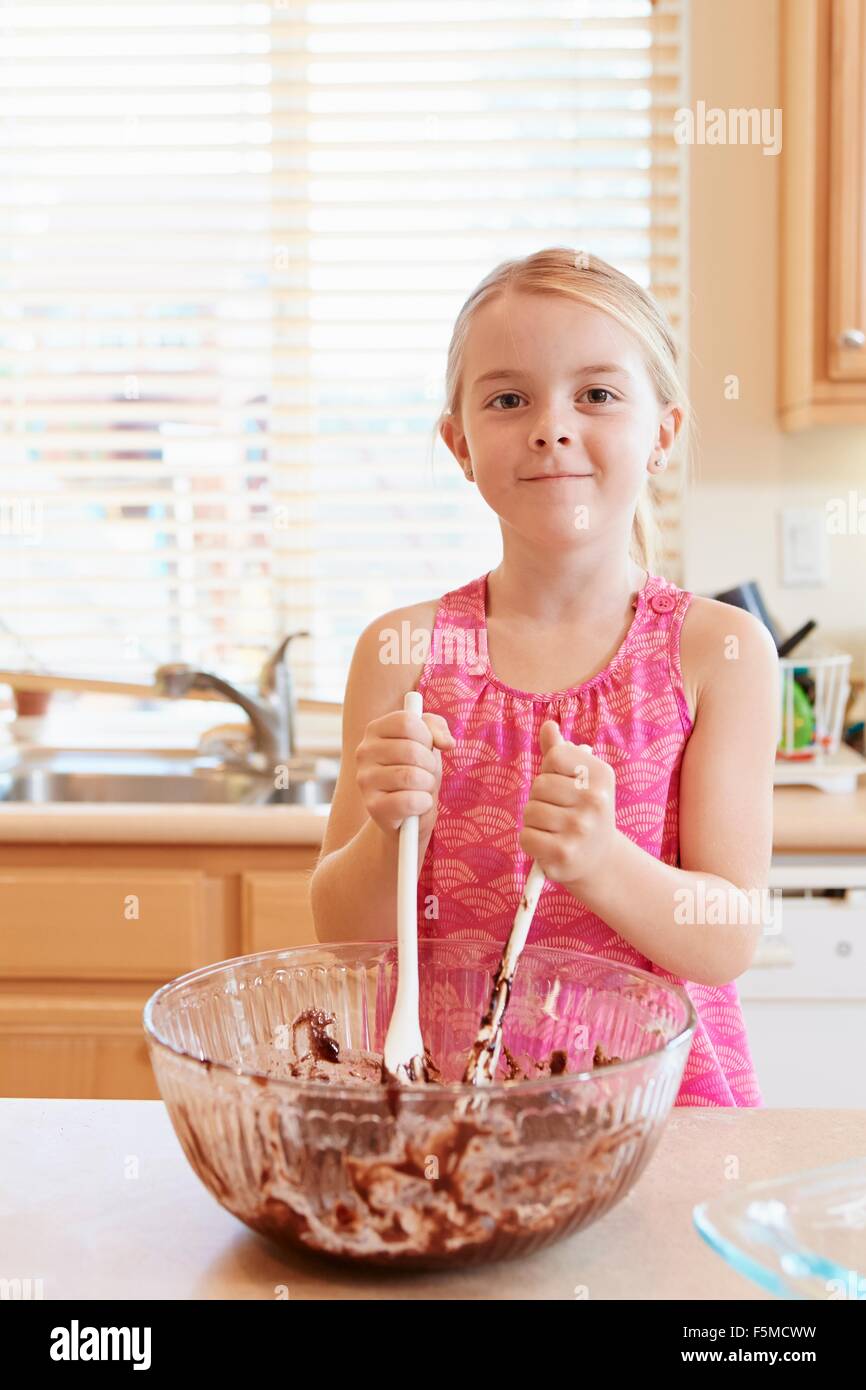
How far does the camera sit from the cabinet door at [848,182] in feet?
6.75

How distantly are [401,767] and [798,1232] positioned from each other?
0.34 m

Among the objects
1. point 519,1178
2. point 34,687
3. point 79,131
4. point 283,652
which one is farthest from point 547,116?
point 519,1178

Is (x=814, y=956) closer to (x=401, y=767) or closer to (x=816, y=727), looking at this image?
(x=816, y=727)

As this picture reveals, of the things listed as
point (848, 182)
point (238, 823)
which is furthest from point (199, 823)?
point (848, 182)

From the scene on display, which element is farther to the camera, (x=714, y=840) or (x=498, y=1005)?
(x=714, y=840)

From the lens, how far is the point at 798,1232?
2.05 feet

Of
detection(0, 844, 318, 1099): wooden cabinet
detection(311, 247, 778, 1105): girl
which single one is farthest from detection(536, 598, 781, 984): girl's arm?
detection(0, 844, 318, 1099): wooden cabinet

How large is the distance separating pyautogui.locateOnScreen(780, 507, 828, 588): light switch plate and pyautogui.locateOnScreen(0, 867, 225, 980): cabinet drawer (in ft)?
3.63

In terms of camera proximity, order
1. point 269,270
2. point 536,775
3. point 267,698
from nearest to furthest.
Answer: point 536,775 < point 267,698 < point 269,270

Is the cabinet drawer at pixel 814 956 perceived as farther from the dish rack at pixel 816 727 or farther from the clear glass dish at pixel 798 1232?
the clear glass dish at pixel 798 1232

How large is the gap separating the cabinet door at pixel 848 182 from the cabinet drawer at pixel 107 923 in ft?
3.95

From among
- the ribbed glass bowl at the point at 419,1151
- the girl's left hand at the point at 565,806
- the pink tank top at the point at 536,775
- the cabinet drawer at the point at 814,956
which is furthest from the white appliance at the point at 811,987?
the ribbed glass bowl at the point at 419,1151
